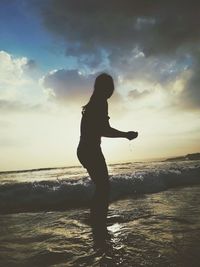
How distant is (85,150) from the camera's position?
471 centimetres

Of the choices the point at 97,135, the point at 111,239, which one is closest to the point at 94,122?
the point at 97,135

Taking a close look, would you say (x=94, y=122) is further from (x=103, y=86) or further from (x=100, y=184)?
(x=100, y=184)

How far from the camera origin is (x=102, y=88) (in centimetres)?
477

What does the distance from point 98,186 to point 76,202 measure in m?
3.81

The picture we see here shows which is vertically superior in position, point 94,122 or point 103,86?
point 103,86

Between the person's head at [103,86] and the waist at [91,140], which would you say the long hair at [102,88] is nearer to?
the person's head at [103,86]

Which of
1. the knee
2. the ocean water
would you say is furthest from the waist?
the ocean water

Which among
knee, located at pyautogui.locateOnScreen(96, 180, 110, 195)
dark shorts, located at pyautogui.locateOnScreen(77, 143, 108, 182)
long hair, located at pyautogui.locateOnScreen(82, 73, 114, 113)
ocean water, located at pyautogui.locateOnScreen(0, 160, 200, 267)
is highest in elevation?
long hair, located at pyautogui.locateOnScreen(82, 73, 114, 113)

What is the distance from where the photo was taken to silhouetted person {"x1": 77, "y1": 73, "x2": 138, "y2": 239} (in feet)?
15.4

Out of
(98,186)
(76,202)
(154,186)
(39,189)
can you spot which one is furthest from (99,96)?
(154,186)

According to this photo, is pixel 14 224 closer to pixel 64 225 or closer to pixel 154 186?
pixel 64 225

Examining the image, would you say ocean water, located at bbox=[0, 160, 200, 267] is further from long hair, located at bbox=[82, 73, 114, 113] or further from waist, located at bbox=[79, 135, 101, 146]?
long hair, located at bbox=[82, 73, 114, 113]

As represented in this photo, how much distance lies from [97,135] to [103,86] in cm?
77

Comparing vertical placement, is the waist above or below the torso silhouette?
below
